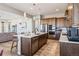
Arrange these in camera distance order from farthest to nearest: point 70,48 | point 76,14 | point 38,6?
point 38,6 < point 76,14 < point 70,48

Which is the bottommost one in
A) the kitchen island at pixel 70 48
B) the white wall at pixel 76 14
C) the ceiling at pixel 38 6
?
the kitchen island at pixel 70 48

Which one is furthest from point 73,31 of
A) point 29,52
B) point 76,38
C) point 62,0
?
point 29,52

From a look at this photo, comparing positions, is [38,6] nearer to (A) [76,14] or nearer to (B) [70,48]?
(A) [76,14]

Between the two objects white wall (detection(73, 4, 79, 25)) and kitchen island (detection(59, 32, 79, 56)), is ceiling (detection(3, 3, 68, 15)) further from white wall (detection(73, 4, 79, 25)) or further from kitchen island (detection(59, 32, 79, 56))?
kitchen island (detection(59, 32, 79, 56))

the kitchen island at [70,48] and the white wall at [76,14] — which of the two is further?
the white wall at [76,14]

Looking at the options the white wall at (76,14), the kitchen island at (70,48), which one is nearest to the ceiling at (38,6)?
the white wall at (76,14)

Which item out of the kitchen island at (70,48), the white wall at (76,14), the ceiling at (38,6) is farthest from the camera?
the ceiling at (38,6)

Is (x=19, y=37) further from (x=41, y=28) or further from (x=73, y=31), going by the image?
(x=41, y=28)

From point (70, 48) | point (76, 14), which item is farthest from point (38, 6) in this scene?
point (70, 48)

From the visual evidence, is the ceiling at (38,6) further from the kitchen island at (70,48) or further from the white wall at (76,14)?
the kitchen island at (70,48)

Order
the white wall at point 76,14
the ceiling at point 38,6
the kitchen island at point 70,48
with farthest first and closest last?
the ceiling at point 38,6 → the white wall at point 76,14 → the kitchen island at point 70,48

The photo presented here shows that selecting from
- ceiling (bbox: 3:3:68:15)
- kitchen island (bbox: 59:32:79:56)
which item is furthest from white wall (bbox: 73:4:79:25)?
ceiling (bbox: 3:3:68:15)

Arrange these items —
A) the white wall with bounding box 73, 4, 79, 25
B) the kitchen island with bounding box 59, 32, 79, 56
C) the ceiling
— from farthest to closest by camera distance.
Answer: the ceiling → the white wall with bounding box 73, 4, 79, 25 → the kitchen island with bounding box 59, 32, 79, 56

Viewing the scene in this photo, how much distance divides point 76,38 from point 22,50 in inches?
97.8
